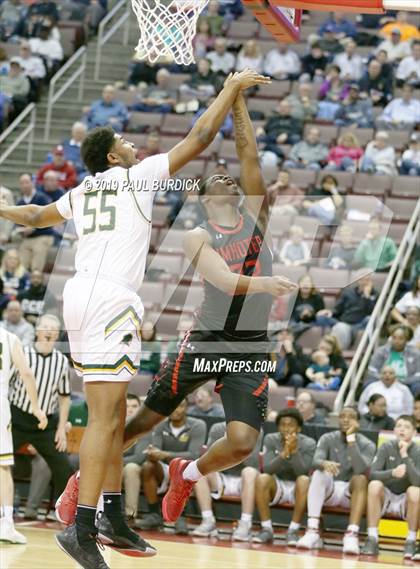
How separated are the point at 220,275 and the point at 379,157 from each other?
383 inches

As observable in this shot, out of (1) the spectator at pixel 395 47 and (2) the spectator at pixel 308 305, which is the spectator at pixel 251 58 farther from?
(2) the spectator at pixel 308 305

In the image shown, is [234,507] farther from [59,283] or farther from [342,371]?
[59,283]

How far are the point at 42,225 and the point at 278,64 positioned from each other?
1238 centimetres

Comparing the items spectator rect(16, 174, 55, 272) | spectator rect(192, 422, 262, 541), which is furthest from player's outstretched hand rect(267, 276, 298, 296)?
spectator rect(16, 174, 55, 272)

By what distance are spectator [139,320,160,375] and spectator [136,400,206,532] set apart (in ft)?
3.32

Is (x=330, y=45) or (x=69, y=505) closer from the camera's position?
(x=69, y=505)

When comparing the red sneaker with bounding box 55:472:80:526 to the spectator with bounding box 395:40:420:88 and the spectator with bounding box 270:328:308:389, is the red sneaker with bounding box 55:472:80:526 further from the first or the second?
the spectator with bounding box 395:40:420:88

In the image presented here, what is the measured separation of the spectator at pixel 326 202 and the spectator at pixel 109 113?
3925 millimetres

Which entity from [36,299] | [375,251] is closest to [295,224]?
[375,251]

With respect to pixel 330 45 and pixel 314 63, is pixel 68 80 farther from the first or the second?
pixel 330 45

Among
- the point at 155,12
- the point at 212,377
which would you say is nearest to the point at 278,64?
the point at 155,12

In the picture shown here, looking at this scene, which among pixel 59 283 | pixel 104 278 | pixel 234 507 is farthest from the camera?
pixel 59 283

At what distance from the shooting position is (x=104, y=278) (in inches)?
273

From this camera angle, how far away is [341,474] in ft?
40.9
